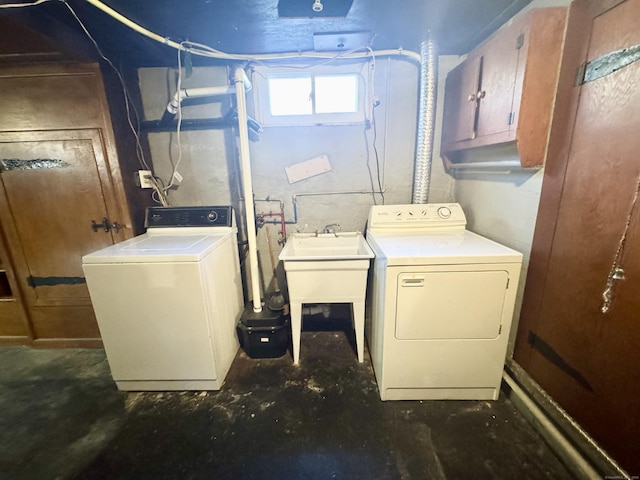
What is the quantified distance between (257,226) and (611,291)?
85.5 inches

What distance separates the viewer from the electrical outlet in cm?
212

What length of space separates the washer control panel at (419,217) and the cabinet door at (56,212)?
1935 millimetres

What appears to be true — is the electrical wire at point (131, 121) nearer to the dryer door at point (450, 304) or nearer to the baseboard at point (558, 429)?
the dryer door at point (450, 304)

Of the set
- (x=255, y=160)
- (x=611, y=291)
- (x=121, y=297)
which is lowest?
(x=121, y=297)

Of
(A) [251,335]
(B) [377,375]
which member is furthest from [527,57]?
(A) [251,335]

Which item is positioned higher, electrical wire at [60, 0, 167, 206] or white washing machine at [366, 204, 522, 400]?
electrical wire at [60, 0, 167, 206]

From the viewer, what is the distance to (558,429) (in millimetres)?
1340

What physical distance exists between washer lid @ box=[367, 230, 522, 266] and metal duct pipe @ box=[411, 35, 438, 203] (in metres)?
0.45

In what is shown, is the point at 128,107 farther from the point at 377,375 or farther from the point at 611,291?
the point at 611,291

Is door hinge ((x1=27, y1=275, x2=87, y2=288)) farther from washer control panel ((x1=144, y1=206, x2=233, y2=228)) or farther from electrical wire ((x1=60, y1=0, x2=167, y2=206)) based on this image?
electrical wire ((x1=60, y1=0, x2=167, y2=206))

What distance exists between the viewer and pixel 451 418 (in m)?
1.55

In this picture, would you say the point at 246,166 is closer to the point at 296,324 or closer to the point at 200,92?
the point at 200,92

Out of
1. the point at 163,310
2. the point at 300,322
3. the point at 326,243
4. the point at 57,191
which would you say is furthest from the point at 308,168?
the point at 57,191

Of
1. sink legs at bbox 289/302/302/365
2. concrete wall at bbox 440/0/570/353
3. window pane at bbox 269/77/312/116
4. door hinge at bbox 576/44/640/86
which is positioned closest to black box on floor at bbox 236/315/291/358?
sink legs at bbox 289/302/302/365
